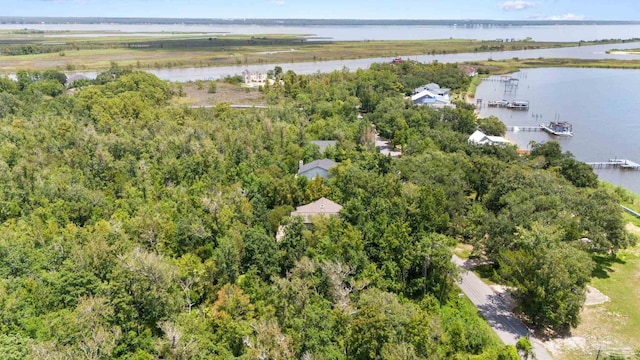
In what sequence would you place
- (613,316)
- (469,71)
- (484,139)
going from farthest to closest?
(469,71), (484,139), (613,316)

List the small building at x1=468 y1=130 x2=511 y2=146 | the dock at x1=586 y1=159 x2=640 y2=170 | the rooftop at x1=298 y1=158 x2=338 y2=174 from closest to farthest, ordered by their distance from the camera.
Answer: the rooftop at x1=298 y1=158 x2=338 y2=174 → the small building at x1=468 y1=130 x2=511 y2=146 → the dock at x1=586 y1=159 x2=640 y2=170

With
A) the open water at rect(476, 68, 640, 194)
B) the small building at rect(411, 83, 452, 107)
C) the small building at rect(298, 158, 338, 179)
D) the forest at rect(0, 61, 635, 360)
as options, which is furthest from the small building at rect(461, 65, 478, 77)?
the small building at rect(298, 158, 338, 179)

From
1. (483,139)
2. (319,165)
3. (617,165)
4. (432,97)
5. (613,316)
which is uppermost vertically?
(432,97)

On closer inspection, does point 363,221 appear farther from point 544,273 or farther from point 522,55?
point 522,55

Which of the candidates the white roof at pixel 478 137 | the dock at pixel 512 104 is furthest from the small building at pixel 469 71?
the white roof at pixel 478 137

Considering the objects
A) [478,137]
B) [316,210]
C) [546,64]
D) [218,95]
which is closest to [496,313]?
[316,210]

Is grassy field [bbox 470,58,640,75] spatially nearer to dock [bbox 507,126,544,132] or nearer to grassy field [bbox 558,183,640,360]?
dock [bbox 507,126,544,132]

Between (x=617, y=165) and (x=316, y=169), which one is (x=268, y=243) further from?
(x=617, y=165)

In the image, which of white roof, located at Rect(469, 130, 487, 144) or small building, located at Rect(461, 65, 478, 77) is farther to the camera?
small building, located at Rect(461, 65, 478, 77)
